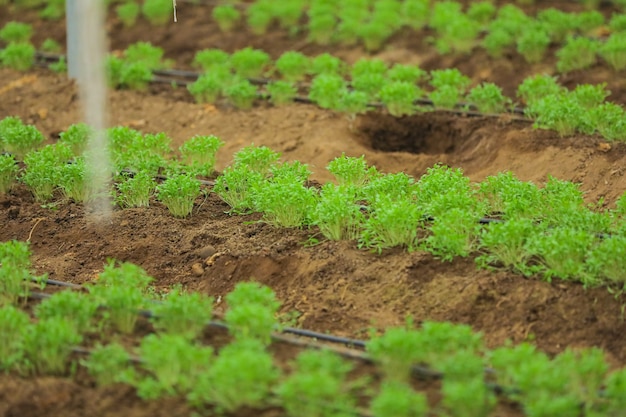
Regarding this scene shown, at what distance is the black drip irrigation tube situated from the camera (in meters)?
10.6

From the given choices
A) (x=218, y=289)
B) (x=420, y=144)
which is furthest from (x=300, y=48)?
(x=218, y=289)

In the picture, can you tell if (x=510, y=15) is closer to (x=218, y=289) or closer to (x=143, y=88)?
(x=143, y=88)

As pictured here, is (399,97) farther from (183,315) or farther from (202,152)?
(183,315)

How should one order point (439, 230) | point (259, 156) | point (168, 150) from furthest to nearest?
point (168, 150) → point (259, 156) → point (439, 230)

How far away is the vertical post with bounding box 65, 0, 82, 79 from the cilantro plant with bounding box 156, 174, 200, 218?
3.09m

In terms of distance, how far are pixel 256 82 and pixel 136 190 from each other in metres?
3.29

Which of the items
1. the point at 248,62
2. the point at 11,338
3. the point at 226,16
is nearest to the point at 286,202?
the point at 11,338

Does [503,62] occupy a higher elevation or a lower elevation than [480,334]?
higher

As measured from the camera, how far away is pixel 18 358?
6594 mm

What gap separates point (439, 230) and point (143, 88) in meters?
4.92

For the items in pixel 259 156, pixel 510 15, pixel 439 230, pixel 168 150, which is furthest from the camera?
pixel 510 15

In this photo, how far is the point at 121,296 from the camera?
22.7 feet

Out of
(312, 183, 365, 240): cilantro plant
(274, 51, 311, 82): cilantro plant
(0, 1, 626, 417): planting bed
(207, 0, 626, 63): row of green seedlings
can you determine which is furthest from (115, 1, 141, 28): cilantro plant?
(312, 183, 365, 240): cilantro plant

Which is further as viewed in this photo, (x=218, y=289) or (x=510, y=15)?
(x=510, y=15)
